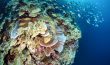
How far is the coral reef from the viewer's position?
3.69 m

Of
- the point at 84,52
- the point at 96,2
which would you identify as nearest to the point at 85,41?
the point at 84,52

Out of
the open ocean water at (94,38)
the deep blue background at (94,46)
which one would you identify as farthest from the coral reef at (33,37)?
the deep blue background at (94,46)

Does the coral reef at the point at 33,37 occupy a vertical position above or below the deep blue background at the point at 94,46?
above

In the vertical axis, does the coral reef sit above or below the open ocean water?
above

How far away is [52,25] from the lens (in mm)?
3783

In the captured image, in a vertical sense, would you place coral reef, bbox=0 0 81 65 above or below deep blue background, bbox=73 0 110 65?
above

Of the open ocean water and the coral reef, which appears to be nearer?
the coral reef

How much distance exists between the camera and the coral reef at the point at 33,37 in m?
3.69

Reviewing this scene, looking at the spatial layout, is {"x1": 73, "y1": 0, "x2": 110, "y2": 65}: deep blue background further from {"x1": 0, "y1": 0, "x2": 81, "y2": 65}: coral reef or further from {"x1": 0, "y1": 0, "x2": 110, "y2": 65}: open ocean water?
{"x1": 0, "y1": 0, "x2": 81, "y2": 65}: coral reef

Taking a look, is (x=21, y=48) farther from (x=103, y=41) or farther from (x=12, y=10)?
(x=103, y=41)

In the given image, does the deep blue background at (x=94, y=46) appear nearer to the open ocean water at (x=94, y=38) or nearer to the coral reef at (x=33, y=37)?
the open ocean water at (x=94, y=38)

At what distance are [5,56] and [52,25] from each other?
3.91 ft

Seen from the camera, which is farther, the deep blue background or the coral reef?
the deep blue background

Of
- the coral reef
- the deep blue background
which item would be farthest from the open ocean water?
the coral reef
